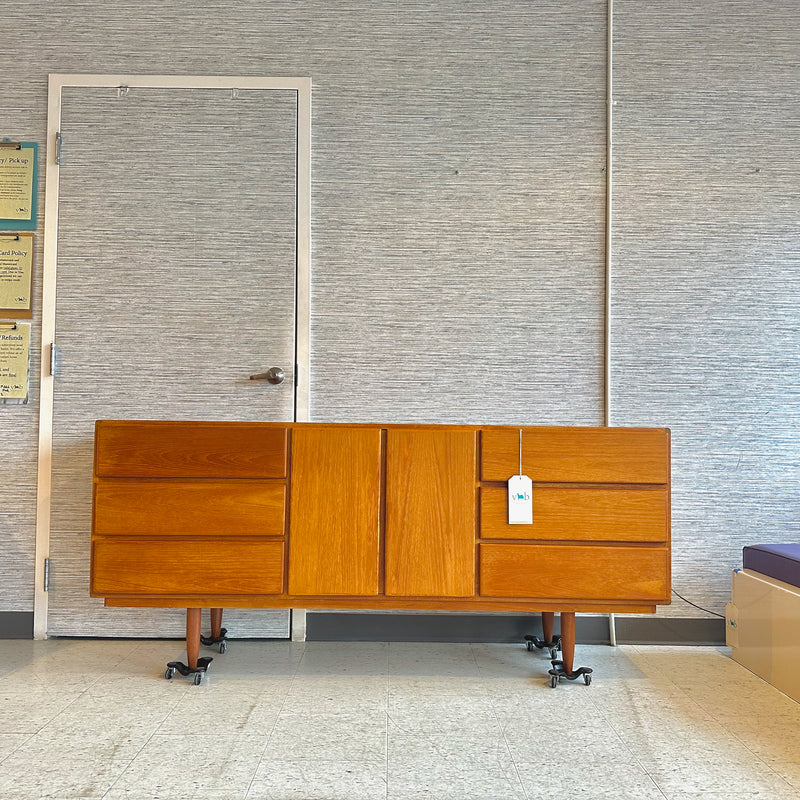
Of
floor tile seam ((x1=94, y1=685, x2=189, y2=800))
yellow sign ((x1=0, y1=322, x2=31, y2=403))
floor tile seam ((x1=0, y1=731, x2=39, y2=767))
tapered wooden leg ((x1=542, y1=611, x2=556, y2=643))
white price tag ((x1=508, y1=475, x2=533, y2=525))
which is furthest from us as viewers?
yellow sign ((x1=0, y1=322, x2=31, y2=403))

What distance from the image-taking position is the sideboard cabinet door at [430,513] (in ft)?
7.61

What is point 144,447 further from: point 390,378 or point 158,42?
point 158,42

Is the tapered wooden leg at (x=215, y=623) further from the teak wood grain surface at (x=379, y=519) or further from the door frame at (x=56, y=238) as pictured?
the door frame at (x=56, y=238)

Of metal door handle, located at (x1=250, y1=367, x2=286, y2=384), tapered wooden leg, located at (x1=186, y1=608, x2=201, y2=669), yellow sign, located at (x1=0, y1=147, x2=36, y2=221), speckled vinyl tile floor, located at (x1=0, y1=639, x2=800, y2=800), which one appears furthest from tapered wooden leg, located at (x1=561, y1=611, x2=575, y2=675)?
yellow sign, located at (x1=0, y1=147, x2=36, y2=221)

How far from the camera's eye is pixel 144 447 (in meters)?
2.31

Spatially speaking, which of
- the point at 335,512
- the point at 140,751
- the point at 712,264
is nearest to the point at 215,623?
the point at 335,512

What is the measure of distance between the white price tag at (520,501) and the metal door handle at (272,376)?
101cm

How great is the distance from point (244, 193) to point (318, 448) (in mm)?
1158

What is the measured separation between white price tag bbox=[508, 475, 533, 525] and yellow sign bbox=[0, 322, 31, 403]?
1902 millimetres

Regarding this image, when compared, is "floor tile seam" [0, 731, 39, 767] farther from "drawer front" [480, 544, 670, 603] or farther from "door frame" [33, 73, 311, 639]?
"drawer front" [480, 544, 670, 603]

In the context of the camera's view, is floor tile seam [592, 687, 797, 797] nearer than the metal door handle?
Yes

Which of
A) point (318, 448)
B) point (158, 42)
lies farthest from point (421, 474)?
point (158, 42)

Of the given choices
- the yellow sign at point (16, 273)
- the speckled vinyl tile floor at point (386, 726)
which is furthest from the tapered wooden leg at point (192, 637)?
the yellow sign at point (16, 273)

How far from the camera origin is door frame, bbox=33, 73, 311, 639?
2832 mm
